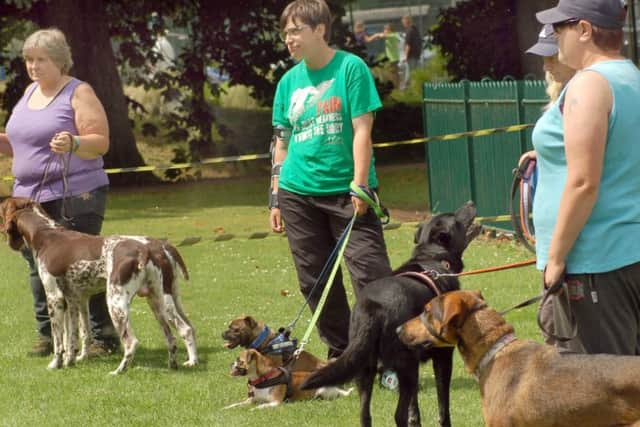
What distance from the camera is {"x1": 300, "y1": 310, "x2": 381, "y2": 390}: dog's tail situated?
582 cm

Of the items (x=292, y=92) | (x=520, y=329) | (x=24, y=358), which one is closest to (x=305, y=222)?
(x=292, y=92)

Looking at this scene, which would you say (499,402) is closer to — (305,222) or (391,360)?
(391,360)

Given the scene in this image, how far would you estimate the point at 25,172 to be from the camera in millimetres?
8227

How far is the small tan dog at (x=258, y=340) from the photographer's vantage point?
23.3 feet

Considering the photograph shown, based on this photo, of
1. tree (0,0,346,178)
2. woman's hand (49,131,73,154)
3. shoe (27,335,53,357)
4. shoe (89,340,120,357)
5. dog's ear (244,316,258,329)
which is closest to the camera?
dog's ear (244,316,258,329)

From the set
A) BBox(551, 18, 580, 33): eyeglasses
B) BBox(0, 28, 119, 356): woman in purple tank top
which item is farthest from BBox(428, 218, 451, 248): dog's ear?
BBox(0, 28, 119, 356): woman in purple tank top

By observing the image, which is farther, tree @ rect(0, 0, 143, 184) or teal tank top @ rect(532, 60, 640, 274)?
tree @ rect(0, 0, 143, 184)

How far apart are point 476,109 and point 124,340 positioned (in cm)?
760

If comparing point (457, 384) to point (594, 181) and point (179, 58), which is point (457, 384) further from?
point (179, 58)

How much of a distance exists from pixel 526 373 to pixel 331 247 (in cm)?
268

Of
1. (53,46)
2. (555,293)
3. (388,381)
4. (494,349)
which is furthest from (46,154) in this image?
(555,293)

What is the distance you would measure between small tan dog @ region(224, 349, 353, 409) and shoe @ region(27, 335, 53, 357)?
7.57ft

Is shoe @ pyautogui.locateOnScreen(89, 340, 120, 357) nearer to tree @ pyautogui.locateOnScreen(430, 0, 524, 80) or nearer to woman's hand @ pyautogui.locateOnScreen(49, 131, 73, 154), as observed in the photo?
woman's hand @ pyautogui.locateOnScreen(49, 131, 73, 154)

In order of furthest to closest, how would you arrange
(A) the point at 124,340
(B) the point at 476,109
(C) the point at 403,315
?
(B) the point at 476,109 → (A) the point at 124,340 → (C) the point at 403,315
